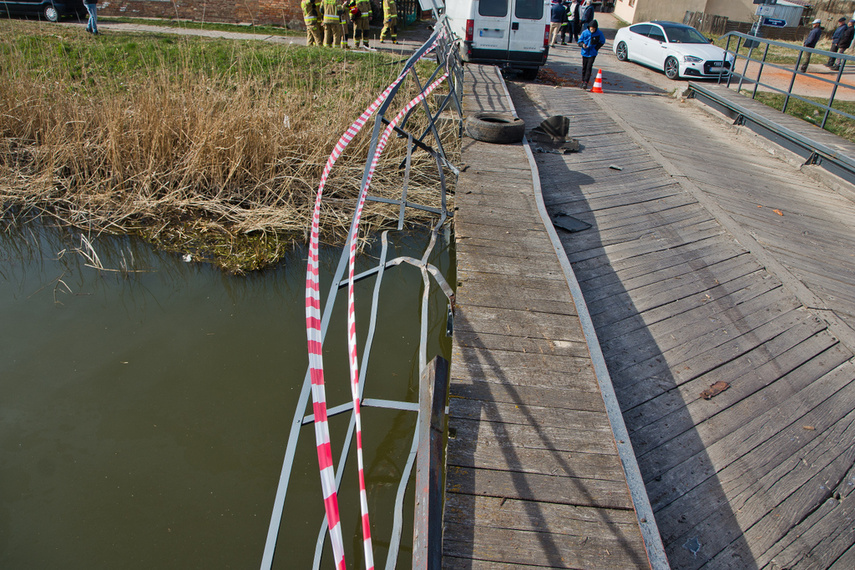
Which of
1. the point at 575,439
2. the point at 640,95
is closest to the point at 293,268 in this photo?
the point at 575,439

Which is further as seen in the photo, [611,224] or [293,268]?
[293,268]

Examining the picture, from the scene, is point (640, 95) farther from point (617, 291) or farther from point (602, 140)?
point (617, 291)

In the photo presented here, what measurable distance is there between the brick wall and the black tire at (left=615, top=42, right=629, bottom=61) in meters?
10.1

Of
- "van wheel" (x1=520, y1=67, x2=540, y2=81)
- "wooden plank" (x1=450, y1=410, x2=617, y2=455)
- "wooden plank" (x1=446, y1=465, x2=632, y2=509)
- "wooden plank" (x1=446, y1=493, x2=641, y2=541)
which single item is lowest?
"wooden plank" (x1=446, y1=493, x2=641, y2=541)

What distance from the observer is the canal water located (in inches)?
128

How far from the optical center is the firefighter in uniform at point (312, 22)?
14.0 m

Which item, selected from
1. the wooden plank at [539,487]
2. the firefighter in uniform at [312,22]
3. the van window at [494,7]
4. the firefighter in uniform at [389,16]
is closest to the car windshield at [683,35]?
the van window at [494,7]

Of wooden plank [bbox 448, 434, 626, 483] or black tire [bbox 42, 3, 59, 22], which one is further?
black tire [bbox 42, 3, 59, 22]

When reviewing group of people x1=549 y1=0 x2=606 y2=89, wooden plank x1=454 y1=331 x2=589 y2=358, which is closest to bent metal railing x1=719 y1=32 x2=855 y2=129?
group of people x1=549 y1=0 x2=606 y2=89

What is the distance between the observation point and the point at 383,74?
34.7ft

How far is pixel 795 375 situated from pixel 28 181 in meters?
8.27

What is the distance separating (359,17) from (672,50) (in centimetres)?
849

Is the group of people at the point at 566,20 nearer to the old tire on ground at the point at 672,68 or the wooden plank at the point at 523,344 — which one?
the old tire on ground at the point at 672,68

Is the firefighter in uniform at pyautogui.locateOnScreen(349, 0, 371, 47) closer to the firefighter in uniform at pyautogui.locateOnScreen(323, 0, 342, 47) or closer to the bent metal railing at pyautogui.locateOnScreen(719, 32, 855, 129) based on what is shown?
the firefighter in uniform at pyautogui.locateOnScreen(323, 0, 342, 47)
